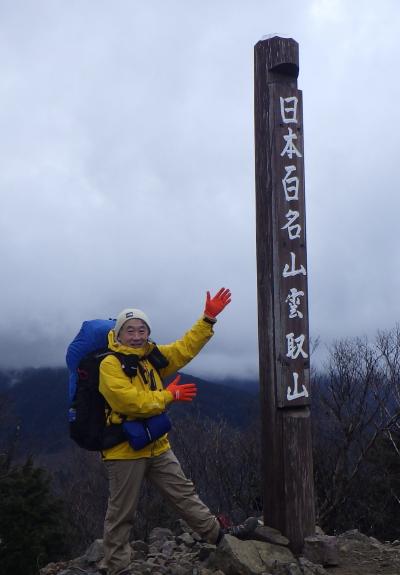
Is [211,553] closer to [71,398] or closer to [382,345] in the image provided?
[71,398]

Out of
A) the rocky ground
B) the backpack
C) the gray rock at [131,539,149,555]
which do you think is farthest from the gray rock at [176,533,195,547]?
the backpack

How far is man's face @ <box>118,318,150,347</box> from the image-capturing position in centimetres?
450

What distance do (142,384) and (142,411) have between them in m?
0.30

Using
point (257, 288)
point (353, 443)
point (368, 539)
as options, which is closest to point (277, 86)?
point (257, 288)

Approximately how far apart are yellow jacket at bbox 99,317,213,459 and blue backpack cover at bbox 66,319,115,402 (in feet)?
0.37

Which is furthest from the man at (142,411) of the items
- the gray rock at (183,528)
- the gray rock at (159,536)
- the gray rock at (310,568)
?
the gray rock at (159,536)

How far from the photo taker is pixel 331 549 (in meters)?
4.91

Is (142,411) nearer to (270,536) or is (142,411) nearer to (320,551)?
(270,536)

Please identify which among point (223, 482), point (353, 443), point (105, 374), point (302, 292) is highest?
point (302, 292)

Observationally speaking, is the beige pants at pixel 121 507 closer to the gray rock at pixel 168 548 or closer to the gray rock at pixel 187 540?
the gray rock at pixel 168 548

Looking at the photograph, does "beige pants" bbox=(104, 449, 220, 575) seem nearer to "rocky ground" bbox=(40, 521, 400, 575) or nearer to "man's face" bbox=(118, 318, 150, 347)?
"rocky ground" bbox=(40, 521, 400, 575)

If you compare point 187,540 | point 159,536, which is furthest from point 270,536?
point 159,536

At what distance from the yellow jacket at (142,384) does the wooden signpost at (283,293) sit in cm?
75

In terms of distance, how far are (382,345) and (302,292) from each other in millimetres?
19009
